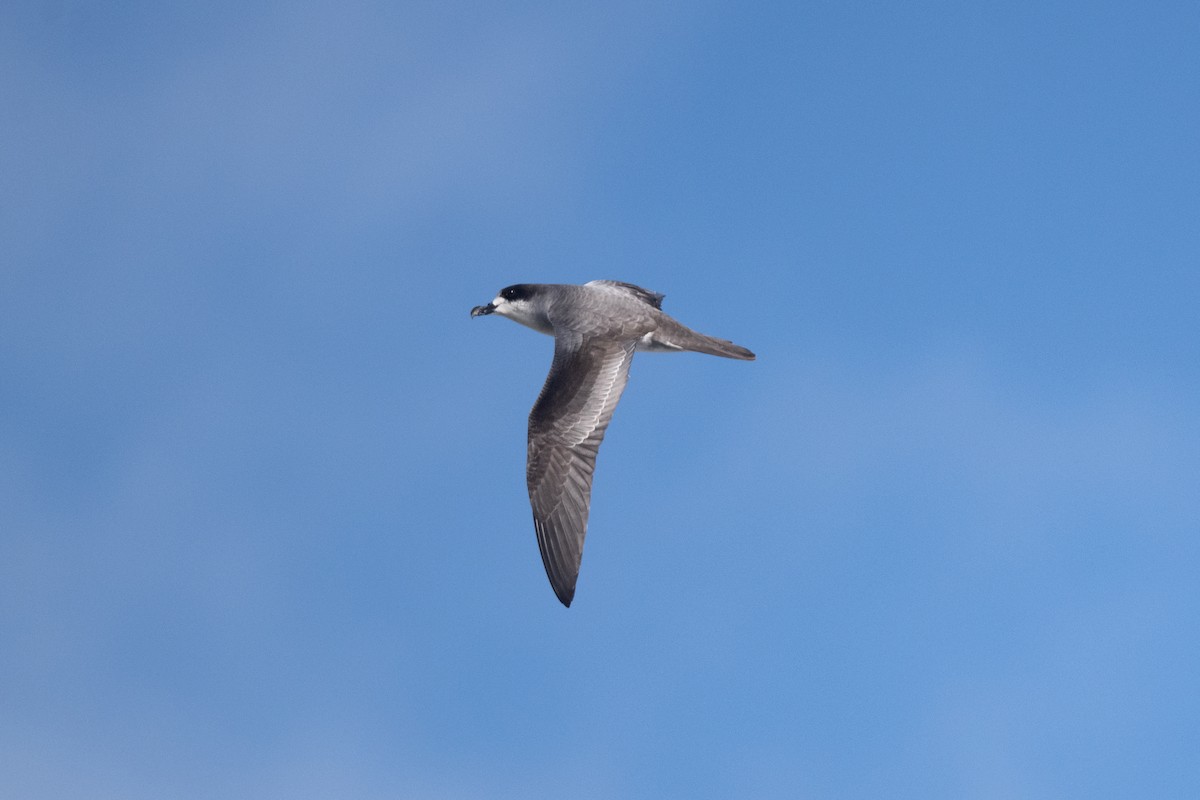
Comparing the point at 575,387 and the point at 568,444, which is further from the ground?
the point at 575,387

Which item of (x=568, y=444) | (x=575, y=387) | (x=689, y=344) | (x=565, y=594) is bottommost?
(x=565, y=594)

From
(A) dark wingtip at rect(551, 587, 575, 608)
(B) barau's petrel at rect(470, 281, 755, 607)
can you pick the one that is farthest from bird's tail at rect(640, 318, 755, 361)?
(A) dark wingtip at rect(551, 587, 575, 608)

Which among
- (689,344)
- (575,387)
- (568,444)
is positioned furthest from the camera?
(689,344)

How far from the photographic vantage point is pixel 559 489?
23.4m

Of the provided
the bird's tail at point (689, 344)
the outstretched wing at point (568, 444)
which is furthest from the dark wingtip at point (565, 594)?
the bird's tail at point (689, 344)

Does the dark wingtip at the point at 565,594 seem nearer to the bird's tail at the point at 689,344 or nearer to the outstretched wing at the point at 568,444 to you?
the outstretched wing at the point at 568,444

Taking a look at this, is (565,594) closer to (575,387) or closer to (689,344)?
(575,387)

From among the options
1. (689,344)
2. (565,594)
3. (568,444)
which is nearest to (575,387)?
(568,444)

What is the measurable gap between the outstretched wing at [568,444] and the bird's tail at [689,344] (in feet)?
2.14

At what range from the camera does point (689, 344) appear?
25219 millimetres

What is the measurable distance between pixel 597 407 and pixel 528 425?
1220 millimetres

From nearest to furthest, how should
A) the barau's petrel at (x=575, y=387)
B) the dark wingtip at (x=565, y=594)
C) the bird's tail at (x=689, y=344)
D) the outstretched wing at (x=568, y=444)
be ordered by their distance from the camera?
the dark wingtip at (x=565, y=594)
the outstretched wing at (x=568, y=444)
the barau's petrel at (x=575, y=387)
the bird's tail at (x=689, y=344)

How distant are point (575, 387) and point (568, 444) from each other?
3.56 ft

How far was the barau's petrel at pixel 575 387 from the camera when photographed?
23156 mm
